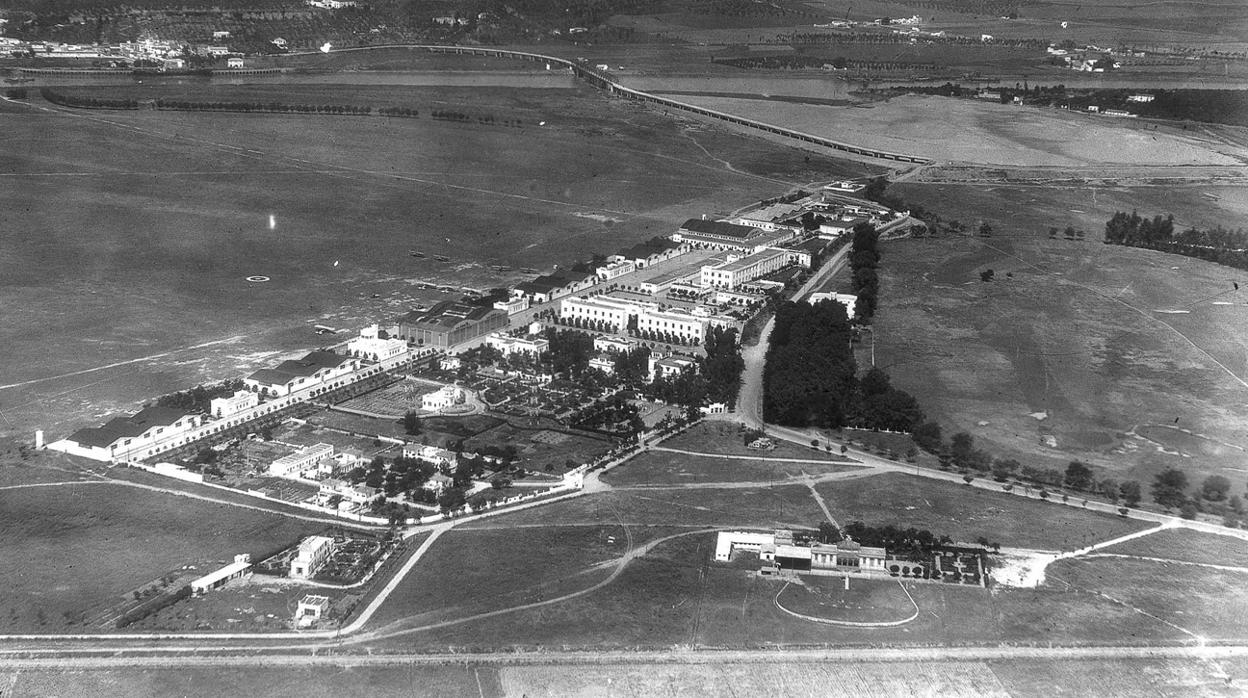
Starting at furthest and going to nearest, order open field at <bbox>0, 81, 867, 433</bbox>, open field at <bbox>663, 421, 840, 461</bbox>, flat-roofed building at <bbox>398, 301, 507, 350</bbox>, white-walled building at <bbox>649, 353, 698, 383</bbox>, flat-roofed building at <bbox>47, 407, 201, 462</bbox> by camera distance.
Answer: flat-roofed building at <bbox>398, 301, 507, 350</bbox>, open field at <bbox>0, 81, 867, 433</bbox>, white-walled building at <bbox>649, 353, 698, 383</bbox>, open field at <bbox>663, 421, 840, 461</bbox>, flat-roofed building at <bbox>47, 407, 201, 462</bbox>

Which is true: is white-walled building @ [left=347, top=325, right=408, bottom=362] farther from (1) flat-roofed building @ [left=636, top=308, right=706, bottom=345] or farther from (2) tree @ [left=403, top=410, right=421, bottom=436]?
(1) flat-roofed building @ [left=636, top=308, right=706, bottom=345]

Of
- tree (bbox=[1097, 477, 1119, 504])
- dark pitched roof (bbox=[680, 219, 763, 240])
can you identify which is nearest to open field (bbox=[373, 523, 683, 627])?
tree (bbox=[1097, 477, 1119, 504])

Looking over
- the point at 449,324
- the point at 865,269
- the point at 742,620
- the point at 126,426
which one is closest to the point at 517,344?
the point at 449,324

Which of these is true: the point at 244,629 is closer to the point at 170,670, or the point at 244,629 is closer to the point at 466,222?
the point at 170,670

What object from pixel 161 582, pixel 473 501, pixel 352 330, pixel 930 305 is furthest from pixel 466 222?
pixel 161 582

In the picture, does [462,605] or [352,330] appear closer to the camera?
[462,605]

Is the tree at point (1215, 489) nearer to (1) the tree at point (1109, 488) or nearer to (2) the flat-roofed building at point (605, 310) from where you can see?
(1) the tree at point (1109, 488)

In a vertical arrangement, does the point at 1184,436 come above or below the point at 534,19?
below

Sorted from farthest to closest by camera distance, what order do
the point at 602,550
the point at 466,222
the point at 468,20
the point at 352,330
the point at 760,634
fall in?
the point at 468,20 < the point at 466,222 < the point at 352,330 < the point at 602,550 < the point at 760,634
